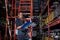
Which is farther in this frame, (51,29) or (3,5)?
Result: (3,5)

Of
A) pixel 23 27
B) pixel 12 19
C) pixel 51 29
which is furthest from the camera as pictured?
pixel 12 19

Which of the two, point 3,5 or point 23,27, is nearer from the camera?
point 23,27

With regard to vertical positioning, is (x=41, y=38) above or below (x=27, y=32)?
below

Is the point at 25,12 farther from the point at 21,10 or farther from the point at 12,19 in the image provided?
the point at 12,19

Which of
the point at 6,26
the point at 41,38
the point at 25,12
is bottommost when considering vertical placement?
the point at 41,38

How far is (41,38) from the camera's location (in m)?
15.4

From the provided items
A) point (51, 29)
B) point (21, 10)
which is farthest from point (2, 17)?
point (51, 29)

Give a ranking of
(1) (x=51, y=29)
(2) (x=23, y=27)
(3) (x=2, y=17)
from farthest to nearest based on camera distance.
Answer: (3) (x=2, y=17)
(1) (x=51, y=29)
(2) (x=23, y=27)

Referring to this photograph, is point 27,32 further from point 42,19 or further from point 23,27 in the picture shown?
point 42,19

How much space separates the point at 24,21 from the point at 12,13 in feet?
9.75

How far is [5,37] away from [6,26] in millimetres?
840

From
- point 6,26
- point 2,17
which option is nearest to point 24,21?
point 6,26

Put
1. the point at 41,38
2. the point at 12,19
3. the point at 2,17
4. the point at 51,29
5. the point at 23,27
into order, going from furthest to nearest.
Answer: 1. the point at 41,38
2. the point at 2,17
3. the point at 12,19
4. the point at 51,29
5. the point at 23,27

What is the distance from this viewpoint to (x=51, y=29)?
1188 centimetres
